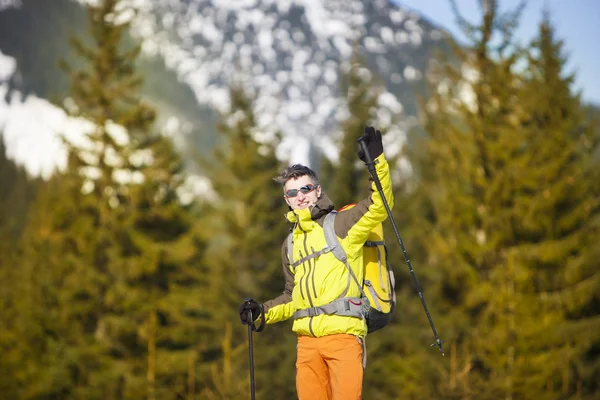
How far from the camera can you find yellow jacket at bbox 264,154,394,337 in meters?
4.23

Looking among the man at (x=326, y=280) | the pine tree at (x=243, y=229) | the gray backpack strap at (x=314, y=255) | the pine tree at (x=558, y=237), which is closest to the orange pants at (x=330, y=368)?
the man at (x=326, y=280)

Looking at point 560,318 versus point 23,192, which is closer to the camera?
point 560,318

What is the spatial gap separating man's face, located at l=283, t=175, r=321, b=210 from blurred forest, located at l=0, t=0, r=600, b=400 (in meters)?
12.2

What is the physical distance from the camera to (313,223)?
14.6 ft

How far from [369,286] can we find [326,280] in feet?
1.07

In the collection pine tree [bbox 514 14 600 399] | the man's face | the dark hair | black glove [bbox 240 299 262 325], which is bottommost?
black glove [bbox 240 299 262 325]

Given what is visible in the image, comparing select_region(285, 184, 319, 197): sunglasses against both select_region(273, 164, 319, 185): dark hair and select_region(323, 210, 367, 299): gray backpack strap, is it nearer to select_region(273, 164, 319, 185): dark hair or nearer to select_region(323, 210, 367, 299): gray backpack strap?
→ select_region(273, 164, 319, 185): dark hair

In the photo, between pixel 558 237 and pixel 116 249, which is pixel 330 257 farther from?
pixel 116 249

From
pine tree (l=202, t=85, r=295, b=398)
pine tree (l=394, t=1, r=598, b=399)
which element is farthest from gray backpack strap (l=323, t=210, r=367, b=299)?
pine tree (l=202, t=85, r=295, b=398)

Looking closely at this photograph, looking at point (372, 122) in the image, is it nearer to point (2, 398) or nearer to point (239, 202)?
point (239, 202)

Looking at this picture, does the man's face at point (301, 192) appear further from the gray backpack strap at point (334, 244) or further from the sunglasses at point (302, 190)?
the gray backpack strap at point (334, 244)

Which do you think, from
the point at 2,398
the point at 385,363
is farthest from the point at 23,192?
the point at 385,363

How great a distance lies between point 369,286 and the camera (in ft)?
14.6

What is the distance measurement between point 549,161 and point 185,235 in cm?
1384
